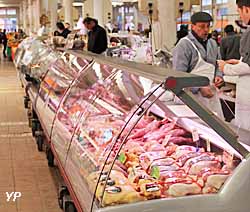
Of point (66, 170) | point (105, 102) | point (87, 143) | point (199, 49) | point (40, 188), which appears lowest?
point (40, 188)

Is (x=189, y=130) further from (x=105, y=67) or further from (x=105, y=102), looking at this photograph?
(x=105, y=67)

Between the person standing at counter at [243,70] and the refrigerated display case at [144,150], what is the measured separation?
856 mm

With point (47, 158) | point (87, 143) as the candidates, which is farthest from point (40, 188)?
Answer: point (87, 143)

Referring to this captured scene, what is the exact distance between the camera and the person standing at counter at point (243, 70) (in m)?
4.01

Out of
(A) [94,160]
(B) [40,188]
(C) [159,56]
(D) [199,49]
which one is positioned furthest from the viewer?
(C) [159,56]

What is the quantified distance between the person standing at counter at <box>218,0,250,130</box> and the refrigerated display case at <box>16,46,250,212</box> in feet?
2.81

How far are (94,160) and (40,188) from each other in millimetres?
1937

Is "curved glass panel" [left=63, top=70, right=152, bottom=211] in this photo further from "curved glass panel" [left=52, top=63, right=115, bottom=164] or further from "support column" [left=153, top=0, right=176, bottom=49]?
"support column" [left=153, top=0, right=176, bottom=49]

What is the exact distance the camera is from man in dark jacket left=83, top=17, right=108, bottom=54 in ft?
30.4

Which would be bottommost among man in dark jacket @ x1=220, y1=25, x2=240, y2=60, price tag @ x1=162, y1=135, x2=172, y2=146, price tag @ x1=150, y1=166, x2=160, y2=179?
price tag @ x1=150, y1=166, x2=160, y2=179

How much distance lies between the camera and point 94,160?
3307 mm

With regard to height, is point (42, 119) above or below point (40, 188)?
above

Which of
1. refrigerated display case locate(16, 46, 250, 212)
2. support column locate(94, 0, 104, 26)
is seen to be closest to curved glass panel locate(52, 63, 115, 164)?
refrigerated display case locate(16, 46, 250, 212)

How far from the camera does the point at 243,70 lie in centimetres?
412
